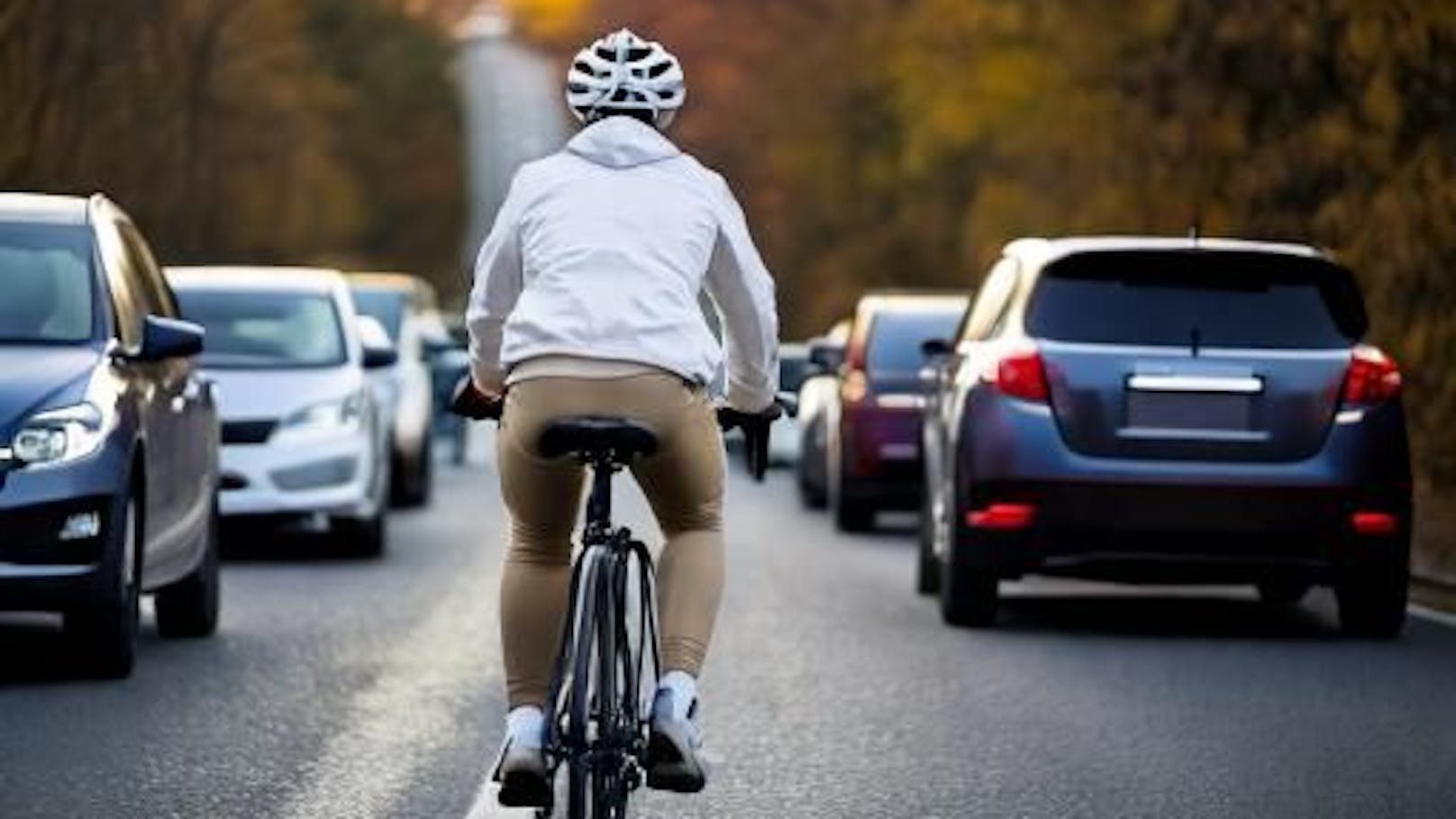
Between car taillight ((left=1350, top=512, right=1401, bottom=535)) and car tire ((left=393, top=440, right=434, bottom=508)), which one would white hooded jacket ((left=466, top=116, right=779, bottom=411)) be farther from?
car tire ((left=393, top=440, right=434, bottom=508))

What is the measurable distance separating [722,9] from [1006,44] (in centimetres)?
4298

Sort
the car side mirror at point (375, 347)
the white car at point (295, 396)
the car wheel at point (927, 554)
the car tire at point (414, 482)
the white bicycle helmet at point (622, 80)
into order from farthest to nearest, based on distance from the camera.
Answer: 1. the car tire at point (414, 482)
2. the car side mirror at point (375, 347)
3. the white car at point (295, 396)
4. the car wheel at point (927, 554)
5. the white bicycle helmet at point (622, 80)

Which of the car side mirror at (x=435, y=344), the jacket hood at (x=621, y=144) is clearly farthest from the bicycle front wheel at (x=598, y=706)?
the car side mirror at (x=435, y=344)

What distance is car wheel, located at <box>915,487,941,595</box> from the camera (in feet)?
58.9

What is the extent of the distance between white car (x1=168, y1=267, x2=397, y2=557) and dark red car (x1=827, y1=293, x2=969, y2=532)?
11.6ft

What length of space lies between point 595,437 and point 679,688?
61 cm

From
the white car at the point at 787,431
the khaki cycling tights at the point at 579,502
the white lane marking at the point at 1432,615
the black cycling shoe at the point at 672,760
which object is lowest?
the white car at the point at 787,431

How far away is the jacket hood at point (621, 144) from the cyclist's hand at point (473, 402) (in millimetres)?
584

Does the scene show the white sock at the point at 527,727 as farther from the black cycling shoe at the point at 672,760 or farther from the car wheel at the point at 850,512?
the car wheel at the point at 850,512

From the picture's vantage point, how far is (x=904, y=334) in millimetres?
26359

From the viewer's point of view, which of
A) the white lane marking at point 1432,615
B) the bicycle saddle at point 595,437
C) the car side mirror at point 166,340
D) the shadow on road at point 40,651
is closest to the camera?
the bicycle saddle at point 595,437

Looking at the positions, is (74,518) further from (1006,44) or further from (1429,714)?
(1006,44)

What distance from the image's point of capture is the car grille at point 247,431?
2120cm

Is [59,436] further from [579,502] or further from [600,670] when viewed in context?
[600,670]
